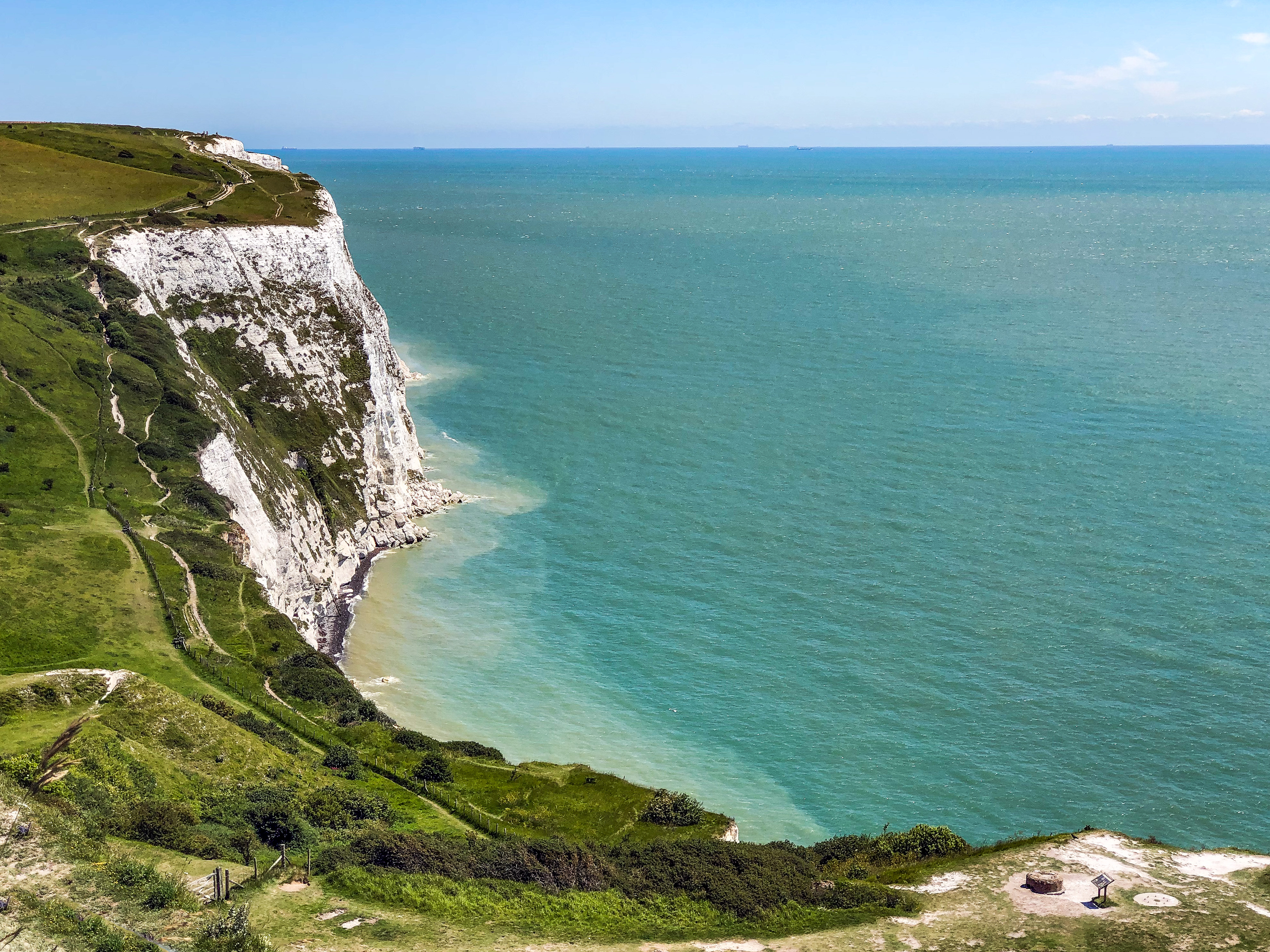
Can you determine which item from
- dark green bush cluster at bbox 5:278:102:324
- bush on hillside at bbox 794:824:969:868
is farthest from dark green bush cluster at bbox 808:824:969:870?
dark green bush cluster at bbox 5:278:102:324

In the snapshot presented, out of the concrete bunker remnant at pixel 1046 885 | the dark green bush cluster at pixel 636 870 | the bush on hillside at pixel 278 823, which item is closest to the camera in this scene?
the dark green bush cluster at pixel 636 870

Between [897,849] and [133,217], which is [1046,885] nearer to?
[897,849]

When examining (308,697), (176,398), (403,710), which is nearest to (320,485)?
(176,398)

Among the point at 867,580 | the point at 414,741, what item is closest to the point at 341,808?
the point at 414,741

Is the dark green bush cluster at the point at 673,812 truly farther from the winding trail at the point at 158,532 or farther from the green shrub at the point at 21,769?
the green shrub at the point at 21,769

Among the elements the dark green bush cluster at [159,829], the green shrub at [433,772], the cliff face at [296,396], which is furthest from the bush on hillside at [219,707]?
the cliff face at [296,396]

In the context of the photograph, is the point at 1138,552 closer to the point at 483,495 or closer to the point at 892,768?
the point at 892,768
